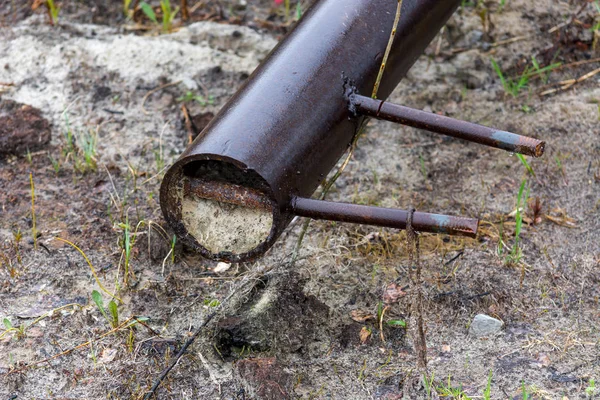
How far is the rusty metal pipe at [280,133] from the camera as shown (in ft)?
7.52

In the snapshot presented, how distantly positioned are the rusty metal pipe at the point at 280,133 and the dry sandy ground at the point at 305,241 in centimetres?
34

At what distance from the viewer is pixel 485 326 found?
8.51 ft

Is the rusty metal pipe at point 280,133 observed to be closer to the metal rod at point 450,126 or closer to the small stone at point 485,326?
the metal rod at point 450,126

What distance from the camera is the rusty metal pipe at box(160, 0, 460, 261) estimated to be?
229cm

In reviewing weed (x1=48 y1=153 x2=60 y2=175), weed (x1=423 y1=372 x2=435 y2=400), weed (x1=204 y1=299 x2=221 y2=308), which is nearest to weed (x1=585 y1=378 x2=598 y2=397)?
weed (x1=423 y1=372 x2=435 y2=400)

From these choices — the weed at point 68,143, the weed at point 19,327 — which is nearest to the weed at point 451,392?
the weed at point 19,327

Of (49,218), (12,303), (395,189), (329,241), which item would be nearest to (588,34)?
(395,189)

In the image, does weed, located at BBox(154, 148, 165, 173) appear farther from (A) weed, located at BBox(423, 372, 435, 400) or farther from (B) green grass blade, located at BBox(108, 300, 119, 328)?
(A) weed, located at BBox(423, 372, 435, 400)

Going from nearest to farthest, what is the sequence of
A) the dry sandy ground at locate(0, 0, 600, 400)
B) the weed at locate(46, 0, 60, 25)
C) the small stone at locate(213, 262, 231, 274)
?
the dry sandy ground at locate(0, 0, 600, 400) < the small stone at locate(213, 262, 231, 274) < the weed at locate(46, 0, 60, 25)

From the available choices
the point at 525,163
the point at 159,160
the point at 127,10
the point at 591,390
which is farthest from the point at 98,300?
the point at 127,10

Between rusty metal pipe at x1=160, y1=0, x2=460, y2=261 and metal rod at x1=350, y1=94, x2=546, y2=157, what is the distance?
76mm

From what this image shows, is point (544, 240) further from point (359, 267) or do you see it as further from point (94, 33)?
point (94, 33)

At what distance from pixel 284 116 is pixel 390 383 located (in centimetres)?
87

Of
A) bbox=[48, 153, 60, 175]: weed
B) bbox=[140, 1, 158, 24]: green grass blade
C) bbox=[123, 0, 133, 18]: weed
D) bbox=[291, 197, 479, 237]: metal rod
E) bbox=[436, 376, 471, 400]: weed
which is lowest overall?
bbox=[436, 376, 471, 400]: weed
